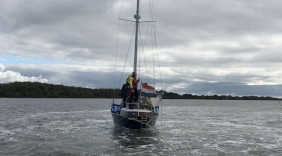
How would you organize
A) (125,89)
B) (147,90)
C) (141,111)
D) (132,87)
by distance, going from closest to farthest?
(141,111)
(147,90)
(132,87)
(125,89)

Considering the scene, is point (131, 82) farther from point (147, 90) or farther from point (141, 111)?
point (141, 111)

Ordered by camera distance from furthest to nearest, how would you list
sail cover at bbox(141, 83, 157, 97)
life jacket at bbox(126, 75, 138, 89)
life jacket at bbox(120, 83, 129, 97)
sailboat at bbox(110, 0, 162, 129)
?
1. life jacket at bbox(120, 83, 129, 97)
2. life jacket at bbox(126, 75, 138, 89)
3. sail cover at bbox(141, 83, 157, 97)
4. sailboat at bbox(110, 0, 162, 129)

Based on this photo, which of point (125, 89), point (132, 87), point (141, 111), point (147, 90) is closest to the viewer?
point (141, 111)

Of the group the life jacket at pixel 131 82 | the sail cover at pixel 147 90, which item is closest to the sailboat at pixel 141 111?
the sail cover at pixel 147 90

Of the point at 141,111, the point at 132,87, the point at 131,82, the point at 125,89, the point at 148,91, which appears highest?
the point at 131,82

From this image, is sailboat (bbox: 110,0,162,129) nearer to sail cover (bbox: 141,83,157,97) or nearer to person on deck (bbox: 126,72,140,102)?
sail cover (bbox: 141,83,157,97)

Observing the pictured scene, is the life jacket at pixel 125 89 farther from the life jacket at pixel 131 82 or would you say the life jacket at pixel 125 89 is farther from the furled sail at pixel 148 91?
the furled sail at pixel 148 91

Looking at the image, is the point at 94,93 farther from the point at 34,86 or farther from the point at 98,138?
the point at 98,138

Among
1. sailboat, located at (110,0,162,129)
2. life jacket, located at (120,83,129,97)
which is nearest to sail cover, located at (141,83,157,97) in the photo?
sailboat, located at (110,0,162,129)

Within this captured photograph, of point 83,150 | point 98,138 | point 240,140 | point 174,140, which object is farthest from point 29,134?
point 240,140

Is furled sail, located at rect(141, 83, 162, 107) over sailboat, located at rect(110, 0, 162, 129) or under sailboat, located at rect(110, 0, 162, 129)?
over

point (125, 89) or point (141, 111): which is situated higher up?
point (125, 89)

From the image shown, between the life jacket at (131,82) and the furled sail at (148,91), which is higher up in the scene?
the life jacket at (131,82)

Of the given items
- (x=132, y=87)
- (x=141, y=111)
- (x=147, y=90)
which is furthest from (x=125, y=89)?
(x=141, y=111)
